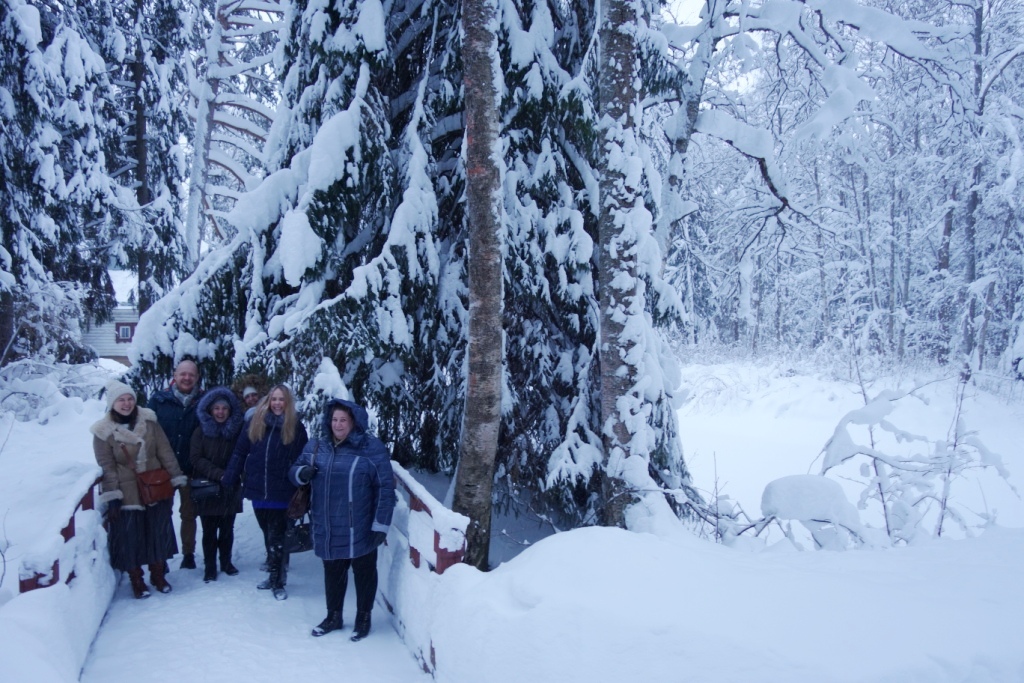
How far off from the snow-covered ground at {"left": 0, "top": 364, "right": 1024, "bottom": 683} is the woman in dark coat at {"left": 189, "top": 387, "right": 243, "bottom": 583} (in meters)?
0.57

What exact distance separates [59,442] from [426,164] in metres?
8.73

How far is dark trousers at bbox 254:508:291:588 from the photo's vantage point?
5.38 metres

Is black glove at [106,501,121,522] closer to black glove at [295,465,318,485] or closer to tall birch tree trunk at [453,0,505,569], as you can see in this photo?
black glove at [295,465,318,485]

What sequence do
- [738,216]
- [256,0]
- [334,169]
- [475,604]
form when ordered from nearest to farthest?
[475,604]
[334,169]
[738,216]
[256,0]

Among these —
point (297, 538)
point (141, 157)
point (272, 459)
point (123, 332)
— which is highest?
point (141, 157)

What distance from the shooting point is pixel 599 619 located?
3016 mm

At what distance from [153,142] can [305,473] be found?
1308 cm

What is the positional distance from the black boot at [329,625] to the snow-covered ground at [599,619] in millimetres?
63

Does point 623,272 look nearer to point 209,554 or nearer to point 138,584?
point 209,554

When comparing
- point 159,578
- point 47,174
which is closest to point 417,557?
point 159,578

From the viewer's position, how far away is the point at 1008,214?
16.0 m

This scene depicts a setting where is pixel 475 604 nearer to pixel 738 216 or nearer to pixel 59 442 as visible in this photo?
pixel 738 216

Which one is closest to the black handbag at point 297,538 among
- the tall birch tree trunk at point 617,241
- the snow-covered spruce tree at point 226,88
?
the tall birch tree trunk at point 617,241

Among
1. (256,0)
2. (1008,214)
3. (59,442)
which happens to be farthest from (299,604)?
(1008,214)
